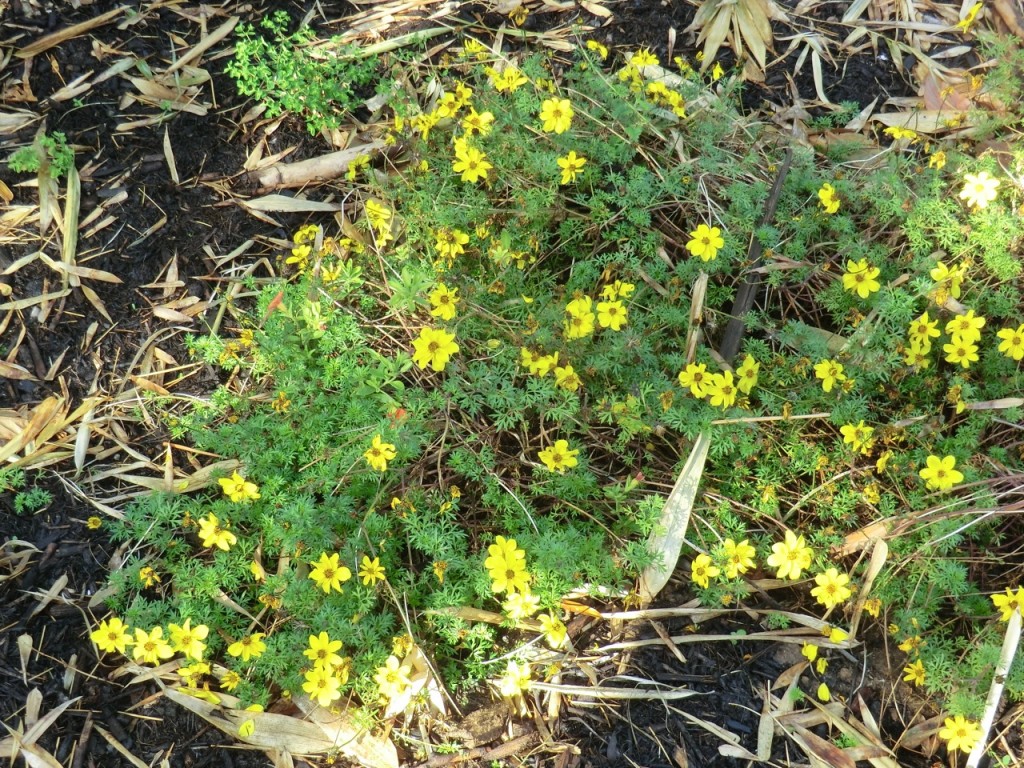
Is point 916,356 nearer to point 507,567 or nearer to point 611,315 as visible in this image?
point 611,315

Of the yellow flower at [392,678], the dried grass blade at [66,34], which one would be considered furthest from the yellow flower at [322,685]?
the dried grass blade at [66,34]

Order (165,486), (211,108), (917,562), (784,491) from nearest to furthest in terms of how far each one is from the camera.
A: (917,562)
(784,491)
(165,486)
(211,108)

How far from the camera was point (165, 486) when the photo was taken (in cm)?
338

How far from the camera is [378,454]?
9.36 feet

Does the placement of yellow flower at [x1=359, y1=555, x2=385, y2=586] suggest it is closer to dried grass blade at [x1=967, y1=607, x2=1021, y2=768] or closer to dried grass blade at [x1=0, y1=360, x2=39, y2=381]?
dried grass blade at [x1=0, y1=360, x2=39, y2=381]

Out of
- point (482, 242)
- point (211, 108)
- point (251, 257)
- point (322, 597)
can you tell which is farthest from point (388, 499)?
point (211, 108)

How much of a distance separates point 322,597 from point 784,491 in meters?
1.80

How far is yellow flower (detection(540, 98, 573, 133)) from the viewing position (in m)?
3.36

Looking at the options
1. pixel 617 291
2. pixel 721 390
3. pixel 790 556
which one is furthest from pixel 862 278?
pixel 790 556

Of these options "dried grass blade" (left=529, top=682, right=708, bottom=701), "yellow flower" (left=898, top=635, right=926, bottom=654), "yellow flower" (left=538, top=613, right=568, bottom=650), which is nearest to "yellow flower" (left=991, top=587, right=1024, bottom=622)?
"yellow flower" (left=898, top=635, right=926, bottom=654)

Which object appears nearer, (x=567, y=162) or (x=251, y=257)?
(x=567, y=162)

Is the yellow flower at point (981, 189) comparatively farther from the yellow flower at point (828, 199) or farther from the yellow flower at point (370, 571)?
the yellow flower at point (370, 571)

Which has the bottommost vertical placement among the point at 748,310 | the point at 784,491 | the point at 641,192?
the point at 784,491

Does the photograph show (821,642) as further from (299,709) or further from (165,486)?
(165,486)
